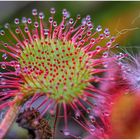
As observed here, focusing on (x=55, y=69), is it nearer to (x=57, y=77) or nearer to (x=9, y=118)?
(x=57, y=77)

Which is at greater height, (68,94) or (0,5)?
(0,5)

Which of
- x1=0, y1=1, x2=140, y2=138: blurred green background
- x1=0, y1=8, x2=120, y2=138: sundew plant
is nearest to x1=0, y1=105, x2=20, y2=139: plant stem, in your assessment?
x1=0, y1=8, x2=120, y2=138: sundew plant

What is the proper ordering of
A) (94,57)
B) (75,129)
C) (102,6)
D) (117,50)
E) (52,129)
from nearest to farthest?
(52,129) < (94,57) < (117,50) < (75,129) < (102,6)

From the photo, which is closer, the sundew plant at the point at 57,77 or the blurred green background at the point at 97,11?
the sundew plant at the point at 57,77

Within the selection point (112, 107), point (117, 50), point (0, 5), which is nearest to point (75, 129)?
point (117, 50)

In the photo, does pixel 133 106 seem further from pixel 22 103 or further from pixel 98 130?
pixel 22 103

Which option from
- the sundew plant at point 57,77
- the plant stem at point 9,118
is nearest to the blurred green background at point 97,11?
the sundew plant at point 57,77

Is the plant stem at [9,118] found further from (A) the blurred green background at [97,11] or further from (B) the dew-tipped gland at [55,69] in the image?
(A) the blurred green background at [97,11]

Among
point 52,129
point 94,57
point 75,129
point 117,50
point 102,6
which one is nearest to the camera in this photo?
point 52,129
